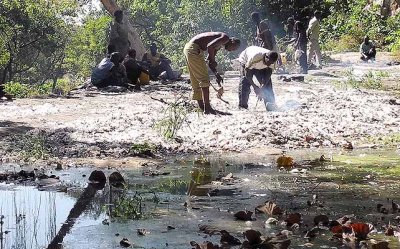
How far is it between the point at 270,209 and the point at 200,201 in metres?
0.81

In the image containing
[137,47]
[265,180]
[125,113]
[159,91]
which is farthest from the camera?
[137,47]

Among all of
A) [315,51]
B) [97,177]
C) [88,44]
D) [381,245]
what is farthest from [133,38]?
[88,44]

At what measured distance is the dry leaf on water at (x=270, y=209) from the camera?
4.79 meters

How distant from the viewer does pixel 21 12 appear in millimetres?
29969

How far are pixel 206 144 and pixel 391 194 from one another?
12.4ft

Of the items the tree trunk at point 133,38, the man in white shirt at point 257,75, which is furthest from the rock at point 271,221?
the tree trunk at point 133,38

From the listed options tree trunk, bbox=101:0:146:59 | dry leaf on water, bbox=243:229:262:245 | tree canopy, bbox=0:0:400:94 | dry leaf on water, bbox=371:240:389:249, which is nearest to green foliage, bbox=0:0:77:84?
tree canopy, bbox=0:0:400:94

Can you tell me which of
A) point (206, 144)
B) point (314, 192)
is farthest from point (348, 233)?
point (206, 144)

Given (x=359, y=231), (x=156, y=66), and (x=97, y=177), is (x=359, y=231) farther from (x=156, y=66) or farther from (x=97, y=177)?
(x=156, y=66)

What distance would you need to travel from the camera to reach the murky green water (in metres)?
4.24

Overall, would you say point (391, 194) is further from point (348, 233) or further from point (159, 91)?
point (159, 91)

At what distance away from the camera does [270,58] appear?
10.9m

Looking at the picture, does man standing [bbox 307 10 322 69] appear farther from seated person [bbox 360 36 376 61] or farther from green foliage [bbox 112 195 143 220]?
green foliage [bbox 112 195 143 220]

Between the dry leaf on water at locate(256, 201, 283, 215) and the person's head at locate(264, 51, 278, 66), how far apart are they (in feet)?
20.5
